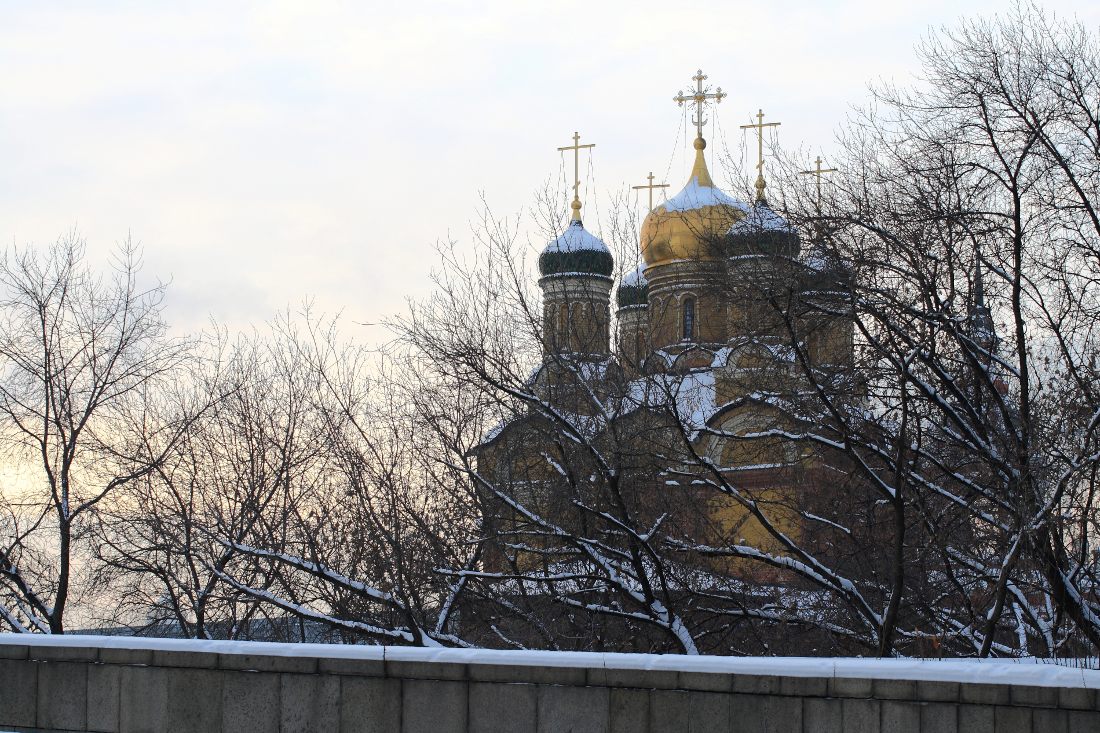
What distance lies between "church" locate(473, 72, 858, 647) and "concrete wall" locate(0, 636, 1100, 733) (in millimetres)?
4238

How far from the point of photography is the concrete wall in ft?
20.9

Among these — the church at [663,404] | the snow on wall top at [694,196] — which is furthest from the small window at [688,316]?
the church at [663,404]

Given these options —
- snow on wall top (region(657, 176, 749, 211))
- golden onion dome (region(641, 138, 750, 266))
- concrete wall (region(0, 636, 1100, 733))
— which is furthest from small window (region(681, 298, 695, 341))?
concrete wall (region(0, 636, 1100, 733))

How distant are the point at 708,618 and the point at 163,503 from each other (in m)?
5.84

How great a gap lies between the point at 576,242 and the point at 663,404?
8.67 metres

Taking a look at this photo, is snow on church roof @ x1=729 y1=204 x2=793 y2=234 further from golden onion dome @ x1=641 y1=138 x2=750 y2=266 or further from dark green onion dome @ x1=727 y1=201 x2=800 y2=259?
golden onion dome @ x1=641 y1=138 x2=750 y2=266

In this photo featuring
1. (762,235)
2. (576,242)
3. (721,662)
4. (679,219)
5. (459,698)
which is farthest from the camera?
(679,219)

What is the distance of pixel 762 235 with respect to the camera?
1203 centimetres

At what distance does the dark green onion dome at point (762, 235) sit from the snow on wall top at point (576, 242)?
1600 millimetres

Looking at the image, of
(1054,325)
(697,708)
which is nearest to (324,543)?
(1054,325)

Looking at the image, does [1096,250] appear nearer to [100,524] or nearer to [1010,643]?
[1010,643]

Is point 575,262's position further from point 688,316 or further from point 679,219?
point 679,219

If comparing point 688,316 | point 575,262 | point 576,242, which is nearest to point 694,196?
point 688,316

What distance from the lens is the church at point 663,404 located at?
453 inches
